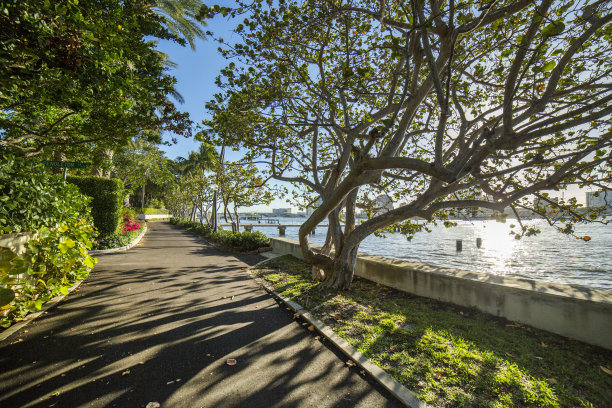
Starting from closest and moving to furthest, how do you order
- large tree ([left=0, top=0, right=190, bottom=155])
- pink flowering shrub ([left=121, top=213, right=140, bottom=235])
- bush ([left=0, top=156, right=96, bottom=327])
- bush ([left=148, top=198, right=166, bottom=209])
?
1. large tree ([left=0, top=0, right=190, bottom=155])
2. bush ([left=0, top=156, right=96, bottom=327])
3. pink flowering shrub ([left=121, top=213, right=140, bottom=235])
4. bush ([left=148, top=198, right=166, bottom=209])

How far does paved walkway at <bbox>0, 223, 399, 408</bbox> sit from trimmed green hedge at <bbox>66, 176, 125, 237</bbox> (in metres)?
8.85

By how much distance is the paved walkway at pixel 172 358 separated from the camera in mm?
2881

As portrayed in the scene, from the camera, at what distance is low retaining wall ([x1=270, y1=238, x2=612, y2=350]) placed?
13.1 ft

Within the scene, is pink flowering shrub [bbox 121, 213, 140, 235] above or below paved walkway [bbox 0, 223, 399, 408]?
above

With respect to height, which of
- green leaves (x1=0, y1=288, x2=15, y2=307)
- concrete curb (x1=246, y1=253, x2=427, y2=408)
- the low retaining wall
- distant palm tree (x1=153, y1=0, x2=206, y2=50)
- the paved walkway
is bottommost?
the paved walkway

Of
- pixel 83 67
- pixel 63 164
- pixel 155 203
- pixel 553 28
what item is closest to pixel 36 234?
pixel 83 67

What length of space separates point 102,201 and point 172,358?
13416mm

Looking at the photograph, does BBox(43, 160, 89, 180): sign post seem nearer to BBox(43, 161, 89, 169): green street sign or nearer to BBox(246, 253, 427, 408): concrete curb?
BBox(43, 161, 89, 169): green street sign

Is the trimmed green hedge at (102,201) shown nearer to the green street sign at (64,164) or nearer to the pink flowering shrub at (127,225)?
the pink flowering shrub at (127,225)

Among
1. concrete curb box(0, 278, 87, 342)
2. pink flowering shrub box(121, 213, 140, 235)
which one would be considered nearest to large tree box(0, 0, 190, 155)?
concrete curb box(0, 278, 87, 342)

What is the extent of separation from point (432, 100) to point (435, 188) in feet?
10.9

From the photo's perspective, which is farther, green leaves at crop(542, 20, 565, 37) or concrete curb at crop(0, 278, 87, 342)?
concrete curb at crop(0, 278, 87, 342)

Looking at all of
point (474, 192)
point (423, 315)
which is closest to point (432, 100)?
point (474, 192)

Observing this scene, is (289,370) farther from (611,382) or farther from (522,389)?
(611,382)
